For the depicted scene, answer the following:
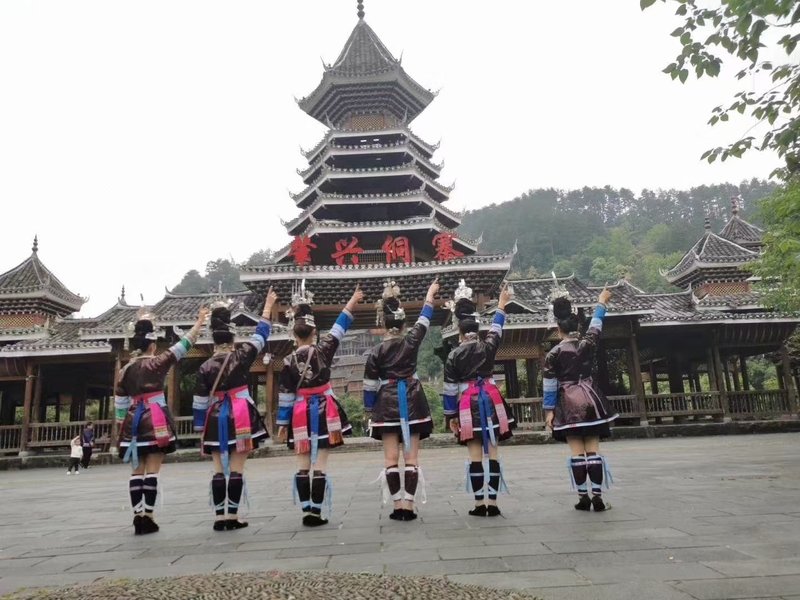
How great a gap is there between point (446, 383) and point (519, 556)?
206 cm

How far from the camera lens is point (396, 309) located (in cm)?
491

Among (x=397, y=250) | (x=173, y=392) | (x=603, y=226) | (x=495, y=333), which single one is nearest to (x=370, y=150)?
(x=397, y=250)

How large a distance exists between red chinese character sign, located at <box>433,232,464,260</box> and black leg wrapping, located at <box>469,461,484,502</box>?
15.2m

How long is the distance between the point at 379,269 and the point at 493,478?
14.2 meters

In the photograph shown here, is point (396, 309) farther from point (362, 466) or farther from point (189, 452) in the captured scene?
point (189, 452)

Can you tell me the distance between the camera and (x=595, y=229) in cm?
8331

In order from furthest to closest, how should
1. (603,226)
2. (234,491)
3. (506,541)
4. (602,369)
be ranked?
(603,226), (602,369), (234,491), (506,541)

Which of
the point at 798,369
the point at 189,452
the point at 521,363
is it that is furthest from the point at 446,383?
the point at 521,363

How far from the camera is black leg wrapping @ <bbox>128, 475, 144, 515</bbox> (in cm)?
443

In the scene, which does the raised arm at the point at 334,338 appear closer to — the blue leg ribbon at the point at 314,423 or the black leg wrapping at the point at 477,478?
the blue leg ribbon at the point at 314,423

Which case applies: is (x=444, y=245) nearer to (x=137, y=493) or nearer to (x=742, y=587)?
(x=137, y=493)

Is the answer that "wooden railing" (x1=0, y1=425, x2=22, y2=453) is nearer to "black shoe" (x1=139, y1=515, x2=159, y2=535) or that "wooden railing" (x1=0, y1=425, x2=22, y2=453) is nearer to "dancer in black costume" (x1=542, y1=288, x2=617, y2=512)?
"black shoe" (x1=139, y1=515, x2=159, y2=535)

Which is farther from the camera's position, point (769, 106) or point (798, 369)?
point (798, 369)

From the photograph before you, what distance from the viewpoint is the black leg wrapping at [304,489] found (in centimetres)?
437
